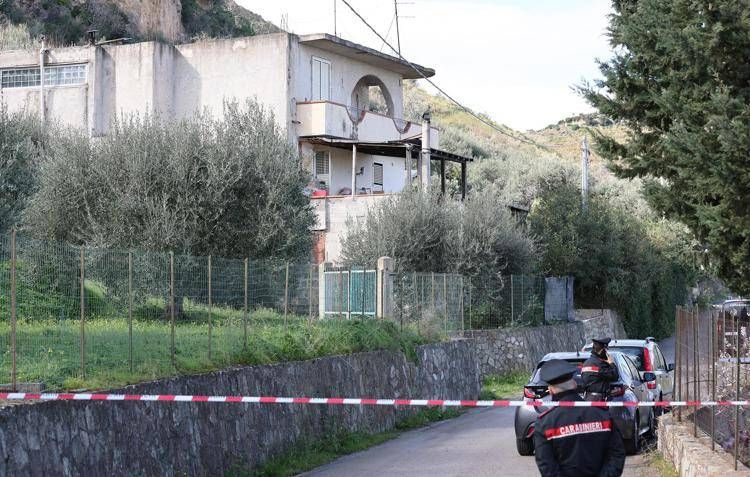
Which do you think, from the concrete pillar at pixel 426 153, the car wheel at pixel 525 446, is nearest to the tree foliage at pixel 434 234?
the concrete pillar at pixel 426 153

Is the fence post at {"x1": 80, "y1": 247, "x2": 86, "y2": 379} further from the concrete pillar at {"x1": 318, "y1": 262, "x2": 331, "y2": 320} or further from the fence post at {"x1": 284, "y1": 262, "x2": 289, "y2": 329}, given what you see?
the concrete pillar at {"x1": 318, "y1": 262, "x2": 331, "y2": 320}

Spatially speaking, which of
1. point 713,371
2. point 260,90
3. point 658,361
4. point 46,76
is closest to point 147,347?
point 713,371

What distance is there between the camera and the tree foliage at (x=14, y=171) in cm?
2352

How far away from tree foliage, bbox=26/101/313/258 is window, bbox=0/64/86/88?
16879 mm

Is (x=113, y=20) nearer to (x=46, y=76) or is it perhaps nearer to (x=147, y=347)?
(x=46, y=76)

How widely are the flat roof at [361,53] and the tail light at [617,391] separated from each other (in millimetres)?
25323

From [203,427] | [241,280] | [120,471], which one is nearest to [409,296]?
[241,280]

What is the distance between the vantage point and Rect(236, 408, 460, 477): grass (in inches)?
627

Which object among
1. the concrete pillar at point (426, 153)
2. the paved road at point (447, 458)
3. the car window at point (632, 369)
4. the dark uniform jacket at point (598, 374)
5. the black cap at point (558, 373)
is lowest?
the paved road at point (447, 458)

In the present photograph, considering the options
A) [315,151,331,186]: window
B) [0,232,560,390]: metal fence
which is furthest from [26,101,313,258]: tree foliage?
[315,151,331,186]: window

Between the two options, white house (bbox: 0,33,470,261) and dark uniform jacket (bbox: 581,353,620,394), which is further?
white house (bbox: 0,33,470,261)

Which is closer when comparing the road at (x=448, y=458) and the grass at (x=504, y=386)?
the road at (x=448, y=458)

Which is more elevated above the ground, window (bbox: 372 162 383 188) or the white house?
the white house

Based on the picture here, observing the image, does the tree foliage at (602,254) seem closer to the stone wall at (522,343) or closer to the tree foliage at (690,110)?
the stone wall at (522,343)
